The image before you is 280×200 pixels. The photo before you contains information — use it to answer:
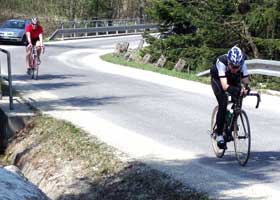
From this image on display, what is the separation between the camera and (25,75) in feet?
62.2

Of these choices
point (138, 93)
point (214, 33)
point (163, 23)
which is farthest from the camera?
point (163, 23)

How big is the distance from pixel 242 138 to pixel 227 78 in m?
0.86

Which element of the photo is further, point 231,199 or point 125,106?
point 125,106

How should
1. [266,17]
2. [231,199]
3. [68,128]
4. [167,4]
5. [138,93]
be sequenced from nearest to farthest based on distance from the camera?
[231,199]
[68,128]
[138,93]
[266,17]
[167,4]

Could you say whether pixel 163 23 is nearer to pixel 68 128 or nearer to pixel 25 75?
pixel 25 75

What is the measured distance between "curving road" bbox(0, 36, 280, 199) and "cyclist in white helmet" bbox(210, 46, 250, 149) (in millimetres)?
602

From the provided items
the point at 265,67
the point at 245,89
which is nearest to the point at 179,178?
the point at 245,89

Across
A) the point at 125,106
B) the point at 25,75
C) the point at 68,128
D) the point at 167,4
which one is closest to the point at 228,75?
the point at 68,128

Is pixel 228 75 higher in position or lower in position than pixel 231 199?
higher

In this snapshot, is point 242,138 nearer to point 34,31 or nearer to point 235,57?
point 235,57

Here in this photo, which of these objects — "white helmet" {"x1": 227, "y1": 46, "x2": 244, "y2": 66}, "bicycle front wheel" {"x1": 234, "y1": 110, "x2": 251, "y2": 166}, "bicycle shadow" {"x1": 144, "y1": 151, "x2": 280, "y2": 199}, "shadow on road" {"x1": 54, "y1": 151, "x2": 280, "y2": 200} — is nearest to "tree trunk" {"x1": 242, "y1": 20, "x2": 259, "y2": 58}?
"bicycle shadow" {"x1": 144, "y1": 151, "x2": 280, "y2": 199}

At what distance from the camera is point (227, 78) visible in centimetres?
794

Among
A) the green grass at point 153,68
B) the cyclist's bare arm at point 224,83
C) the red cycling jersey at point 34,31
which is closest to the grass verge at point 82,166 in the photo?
the cyclist's bare arm at point 224,83

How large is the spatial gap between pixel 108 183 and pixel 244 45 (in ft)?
52.2
